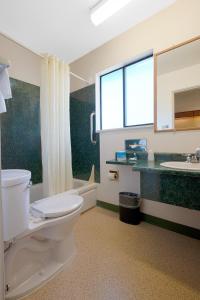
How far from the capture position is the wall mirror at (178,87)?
5.00 feet

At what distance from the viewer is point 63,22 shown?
182cm

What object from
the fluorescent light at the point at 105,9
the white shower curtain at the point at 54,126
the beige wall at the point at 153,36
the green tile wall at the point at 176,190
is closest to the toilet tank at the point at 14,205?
the white shower curtain at the point at 54,126

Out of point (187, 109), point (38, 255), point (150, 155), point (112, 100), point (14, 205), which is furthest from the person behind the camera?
point (112, 100)

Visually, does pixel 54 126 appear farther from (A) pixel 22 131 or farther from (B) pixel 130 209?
(B) pixel 130 209

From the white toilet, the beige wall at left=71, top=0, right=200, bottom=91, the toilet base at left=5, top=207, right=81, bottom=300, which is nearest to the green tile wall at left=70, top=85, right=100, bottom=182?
the beige wall at left=71, top=0, right=200, bottom=91

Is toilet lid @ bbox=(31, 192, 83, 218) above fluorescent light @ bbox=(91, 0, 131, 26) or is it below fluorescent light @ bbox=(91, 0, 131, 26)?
below

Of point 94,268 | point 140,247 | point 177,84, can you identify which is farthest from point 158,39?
point 94,268

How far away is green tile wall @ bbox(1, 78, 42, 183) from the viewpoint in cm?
198

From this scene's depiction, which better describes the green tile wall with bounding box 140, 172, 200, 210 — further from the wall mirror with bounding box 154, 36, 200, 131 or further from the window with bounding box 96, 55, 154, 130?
the window with bounding box 96, 55, 154, 130

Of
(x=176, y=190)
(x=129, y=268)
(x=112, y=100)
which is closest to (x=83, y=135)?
(x=112, y=100)

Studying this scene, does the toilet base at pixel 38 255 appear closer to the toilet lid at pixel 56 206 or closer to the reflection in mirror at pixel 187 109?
the toilet lid at pixel 56 206

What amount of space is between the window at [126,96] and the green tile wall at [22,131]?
0.93m

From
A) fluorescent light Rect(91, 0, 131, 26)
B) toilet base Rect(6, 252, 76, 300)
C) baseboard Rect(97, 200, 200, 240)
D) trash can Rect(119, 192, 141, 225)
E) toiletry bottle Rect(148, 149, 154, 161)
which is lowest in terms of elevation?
toilet base Rect(6, 252, 76, 300)

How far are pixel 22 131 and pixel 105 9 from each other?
1.69 metres
